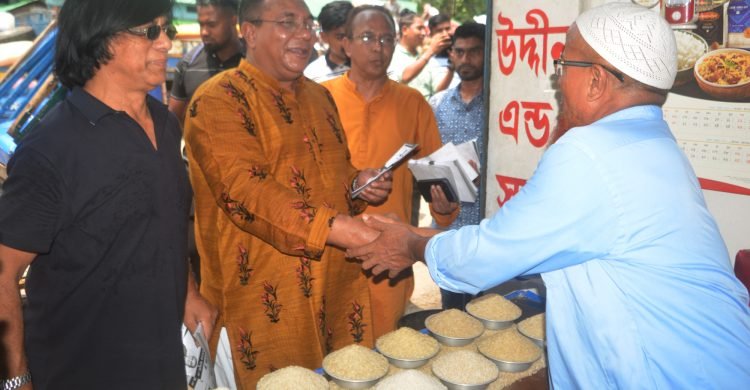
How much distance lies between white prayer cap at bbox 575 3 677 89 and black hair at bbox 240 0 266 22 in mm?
1689

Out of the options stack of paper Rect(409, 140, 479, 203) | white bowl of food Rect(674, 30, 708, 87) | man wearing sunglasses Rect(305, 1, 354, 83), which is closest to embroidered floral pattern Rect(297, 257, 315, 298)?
stack of paper Rect(409, 140, 479, 203)

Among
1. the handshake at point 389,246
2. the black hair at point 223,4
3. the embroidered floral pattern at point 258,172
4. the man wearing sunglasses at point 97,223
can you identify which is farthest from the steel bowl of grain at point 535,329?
the black hair at point 223,4

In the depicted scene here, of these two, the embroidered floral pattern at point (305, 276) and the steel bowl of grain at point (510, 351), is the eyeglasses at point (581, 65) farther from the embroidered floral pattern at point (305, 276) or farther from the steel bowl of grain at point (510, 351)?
the embroidered floral pattern at point (305, 276)

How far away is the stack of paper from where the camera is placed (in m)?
3.26

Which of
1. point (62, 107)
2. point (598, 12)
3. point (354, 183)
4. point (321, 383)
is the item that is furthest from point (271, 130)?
point (598, 12)

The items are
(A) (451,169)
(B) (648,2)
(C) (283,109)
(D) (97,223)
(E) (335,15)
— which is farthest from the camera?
(E) (335,15)

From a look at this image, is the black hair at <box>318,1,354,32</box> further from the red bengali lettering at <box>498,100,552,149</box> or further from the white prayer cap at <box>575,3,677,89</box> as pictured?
the white prayer cap at <box>575,3,677,89</box>

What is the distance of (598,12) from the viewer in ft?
5.60

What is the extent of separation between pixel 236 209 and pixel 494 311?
1233mm

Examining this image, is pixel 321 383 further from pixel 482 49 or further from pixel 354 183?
pixel 482 49

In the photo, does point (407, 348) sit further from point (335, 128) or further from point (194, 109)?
point (194, 109)

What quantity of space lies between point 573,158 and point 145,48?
4.64 feet

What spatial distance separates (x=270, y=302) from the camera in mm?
2660

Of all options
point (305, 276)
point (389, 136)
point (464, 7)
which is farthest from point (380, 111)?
point (464, 7)
